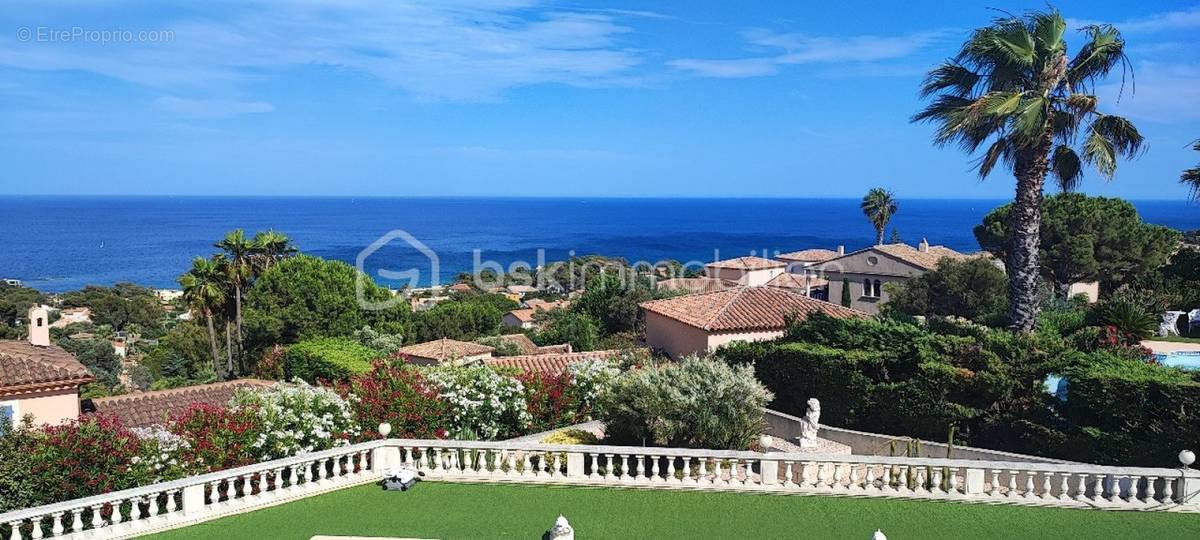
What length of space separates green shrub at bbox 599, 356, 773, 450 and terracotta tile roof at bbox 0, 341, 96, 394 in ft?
35.4

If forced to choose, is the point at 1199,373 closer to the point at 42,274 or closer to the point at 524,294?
the point at 524,294

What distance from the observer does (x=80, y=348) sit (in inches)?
1869

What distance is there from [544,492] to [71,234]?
22510 centimetres

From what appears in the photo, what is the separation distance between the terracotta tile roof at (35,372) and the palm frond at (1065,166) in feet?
64.1

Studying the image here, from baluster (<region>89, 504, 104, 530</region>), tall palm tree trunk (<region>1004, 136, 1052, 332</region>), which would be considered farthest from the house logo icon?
tall palm tree trunk (<region>1004, 136, 1052, 332</region>)

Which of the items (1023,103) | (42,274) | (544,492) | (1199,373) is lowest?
(42,274)

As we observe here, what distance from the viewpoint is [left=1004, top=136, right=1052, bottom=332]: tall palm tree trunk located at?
50.9ft

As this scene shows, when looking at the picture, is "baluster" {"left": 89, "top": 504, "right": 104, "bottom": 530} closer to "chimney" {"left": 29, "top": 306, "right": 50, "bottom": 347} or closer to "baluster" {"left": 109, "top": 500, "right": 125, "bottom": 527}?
"baluster" {"left": 109, "top": 500, "right": 125, "bottom": 527}

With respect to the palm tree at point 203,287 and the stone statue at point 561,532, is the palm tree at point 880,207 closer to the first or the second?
the palm tree at point 203,287

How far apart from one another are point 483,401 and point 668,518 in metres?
4.57

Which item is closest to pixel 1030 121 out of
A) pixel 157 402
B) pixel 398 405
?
pixel 398 405

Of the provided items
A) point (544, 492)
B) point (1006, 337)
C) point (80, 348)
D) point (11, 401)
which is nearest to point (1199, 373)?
point (1006, 337)

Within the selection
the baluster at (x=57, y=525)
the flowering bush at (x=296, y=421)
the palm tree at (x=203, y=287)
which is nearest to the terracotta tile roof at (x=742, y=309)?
the flowering bush at (x=296, y=421)

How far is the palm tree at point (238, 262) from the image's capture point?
3212 cm
